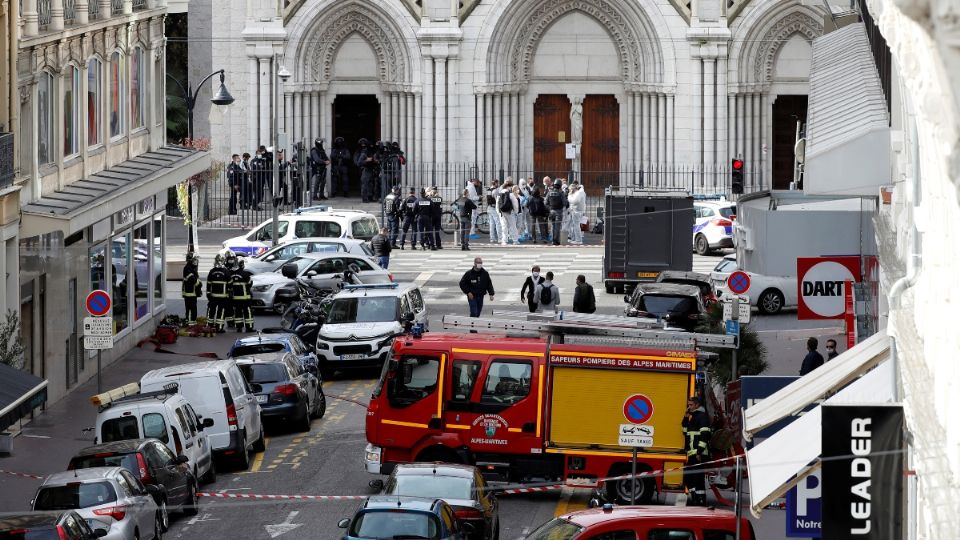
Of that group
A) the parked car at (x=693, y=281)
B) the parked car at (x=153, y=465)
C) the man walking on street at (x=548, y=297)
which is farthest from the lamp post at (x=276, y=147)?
the parked car at (x=153, y=465)

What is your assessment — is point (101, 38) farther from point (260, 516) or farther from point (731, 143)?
point (731, 143)

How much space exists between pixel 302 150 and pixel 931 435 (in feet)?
148

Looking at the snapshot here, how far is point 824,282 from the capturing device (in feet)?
78.9

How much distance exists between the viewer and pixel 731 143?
5119cm

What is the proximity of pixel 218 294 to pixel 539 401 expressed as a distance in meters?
14.4

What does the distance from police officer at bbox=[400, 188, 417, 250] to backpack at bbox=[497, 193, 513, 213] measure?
2243 mm

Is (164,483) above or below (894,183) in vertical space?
below

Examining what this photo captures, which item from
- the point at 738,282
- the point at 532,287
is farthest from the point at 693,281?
the point at 738,282

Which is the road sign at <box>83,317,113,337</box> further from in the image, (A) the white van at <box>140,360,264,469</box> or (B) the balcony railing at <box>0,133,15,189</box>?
(B) the balcony railing at <box>0,133,15,189</box>

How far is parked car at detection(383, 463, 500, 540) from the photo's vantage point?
60.3ft

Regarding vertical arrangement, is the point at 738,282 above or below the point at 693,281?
above

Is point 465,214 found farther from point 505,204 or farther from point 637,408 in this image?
point 637,408

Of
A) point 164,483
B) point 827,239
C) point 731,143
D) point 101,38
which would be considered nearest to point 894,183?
point 164,483

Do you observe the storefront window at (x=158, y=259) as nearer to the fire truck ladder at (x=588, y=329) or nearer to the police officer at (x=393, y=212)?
the police officer at (x=393, y=212)
